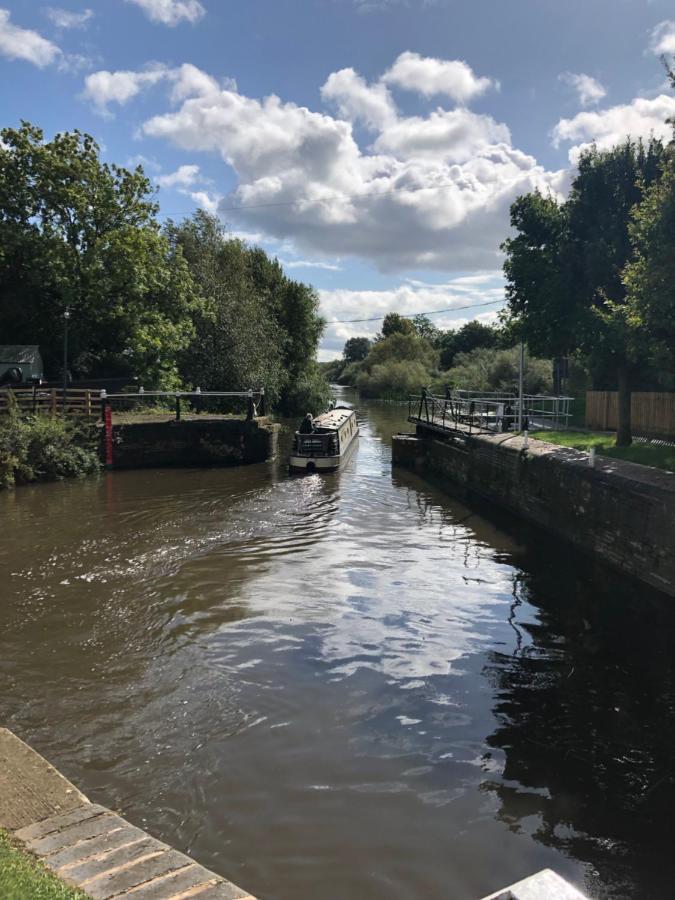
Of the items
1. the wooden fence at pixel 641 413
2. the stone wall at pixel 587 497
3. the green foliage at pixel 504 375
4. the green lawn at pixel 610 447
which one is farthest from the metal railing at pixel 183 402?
the green foliage at pixel 504 375

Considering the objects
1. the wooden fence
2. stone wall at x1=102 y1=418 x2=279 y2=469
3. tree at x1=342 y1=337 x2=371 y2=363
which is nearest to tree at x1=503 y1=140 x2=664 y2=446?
the wooden fence

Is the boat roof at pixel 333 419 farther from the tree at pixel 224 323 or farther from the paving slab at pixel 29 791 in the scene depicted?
the paving slab at pixel 29 791

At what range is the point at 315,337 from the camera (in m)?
47.6

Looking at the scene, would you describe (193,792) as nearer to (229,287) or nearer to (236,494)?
(236,494)

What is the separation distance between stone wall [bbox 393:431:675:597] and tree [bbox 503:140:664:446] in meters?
3.17

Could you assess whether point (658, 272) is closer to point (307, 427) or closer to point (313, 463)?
point (313, 463)

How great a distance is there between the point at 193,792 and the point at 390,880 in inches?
64.1

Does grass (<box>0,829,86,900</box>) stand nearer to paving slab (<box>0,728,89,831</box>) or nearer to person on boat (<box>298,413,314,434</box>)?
paving slab (<box>0,728,89,831</box>)

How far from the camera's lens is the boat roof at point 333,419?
76.0 ft

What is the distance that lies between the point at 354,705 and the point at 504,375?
4355cm

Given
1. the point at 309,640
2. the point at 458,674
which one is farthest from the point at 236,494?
the point at 458,674

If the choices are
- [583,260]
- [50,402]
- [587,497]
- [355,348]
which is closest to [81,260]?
[50,402]

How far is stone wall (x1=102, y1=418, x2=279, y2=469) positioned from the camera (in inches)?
835

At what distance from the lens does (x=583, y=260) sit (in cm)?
1692
